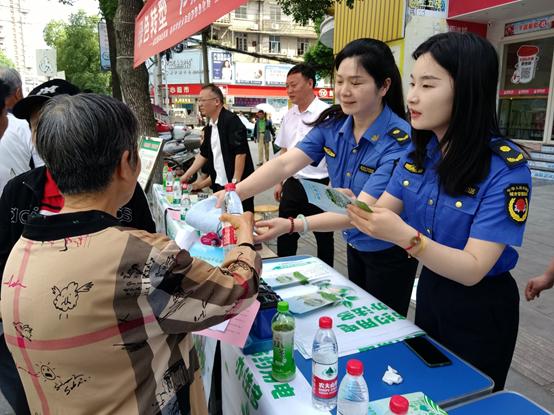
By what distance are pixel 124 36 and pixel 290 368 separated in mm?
4759

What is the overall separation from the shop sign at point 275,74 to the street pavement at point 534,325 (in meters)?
30.3

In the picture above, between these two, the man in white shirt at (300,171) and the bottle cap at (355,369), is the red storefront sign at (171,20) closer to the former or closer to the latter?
the man in white shirt at (300,171)

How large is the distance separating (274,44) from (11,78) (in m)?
41.7

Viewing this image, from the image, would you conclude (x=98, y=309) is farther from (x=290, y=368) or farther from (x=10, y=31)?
(x=10, y=31)

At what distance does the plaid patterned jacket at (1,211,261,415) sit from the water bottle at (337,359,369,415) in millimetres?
361

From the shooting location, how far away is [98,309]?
87 cm

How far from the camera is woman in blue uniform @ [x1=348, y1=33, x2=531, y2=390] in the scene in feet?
4.07

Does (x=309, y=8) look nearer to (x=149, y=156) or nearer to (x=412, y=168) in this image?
(x=149, y=156)

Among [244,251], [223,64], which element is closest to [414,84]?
[244,251]

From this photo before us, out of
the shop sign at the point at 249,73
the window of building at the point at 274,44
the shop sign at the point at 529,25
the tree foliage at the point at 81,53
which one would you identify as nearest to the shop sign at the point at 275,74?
the shop sign at the point at 249,73

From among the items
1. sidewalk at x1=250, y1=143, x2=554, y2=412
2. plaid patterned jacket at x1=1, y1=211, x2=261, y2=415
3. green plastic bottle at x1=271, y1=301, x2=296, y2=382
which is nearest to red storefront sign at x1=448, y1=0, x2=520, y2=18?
sidewalk at x1=250, y1=143, x2=554, y2=412

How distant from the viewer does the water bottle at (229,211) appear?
1473mm

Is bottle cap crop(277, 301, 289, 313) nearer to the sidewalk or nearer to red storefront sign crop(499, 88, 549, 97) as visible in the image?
the sidewalk

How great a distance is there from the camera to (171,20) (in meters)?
2.88
